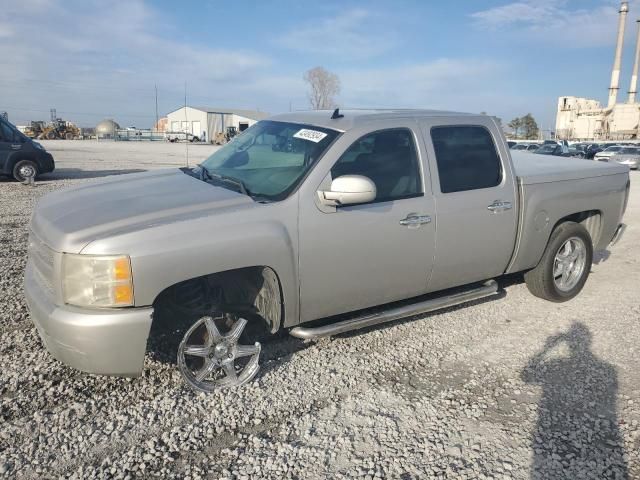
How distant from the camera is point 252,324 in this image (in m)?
3.74

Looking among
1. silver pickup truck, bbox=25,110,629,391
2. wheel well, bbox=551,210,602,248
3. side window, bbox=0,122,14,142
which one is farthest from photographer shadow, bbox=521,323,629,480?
side window, bbox=0,122,14,142

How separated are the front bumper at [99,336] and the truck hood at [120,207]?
0.38 meters

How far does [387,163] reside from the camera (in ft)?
12.8

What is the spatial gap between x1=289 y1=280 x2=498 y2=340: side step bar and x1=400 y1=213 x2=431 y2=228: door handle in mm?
679

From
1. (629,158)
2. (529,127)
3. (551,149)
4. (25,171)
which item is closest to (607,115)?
(529,127)

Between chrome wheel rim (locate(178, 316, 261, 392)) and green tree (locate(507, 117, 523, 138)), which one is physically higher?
green tree (locate(507, 117, 523, 138))

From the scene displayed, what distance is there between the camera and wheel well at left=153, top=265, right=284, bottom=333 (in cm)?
338

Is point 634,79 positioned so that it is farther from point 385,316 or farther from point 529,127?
point 385,316

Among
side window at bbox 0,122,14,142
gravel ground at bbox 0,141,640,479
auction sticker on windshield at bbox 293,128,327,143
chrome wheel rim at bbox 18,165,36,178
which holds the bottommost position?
gravel ground at bbox 0,141,640,479

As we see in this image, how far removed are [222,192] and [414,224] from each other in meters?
1.45

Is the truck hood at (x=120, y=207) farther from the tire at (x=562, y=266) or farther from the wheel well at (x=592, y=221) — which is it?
the wheel well at (x=592, y=221)

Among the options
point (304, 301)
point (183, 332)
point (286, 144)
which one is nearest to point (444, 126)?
point (286, 144)

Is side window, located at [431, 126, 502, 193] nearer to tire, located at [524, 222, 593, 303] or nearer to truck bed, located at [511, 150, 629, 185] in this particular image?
truck bed, located at [511, 150, 629, 185]

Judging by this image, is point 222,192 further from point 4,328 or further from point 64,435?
point 4,328
